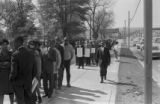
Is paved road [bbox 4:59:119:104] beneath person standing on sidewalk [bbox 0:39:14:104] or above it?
beneath

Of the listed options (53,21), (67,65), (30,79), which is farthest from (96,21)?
(30,79)

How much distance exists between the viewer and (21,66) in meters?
5.61

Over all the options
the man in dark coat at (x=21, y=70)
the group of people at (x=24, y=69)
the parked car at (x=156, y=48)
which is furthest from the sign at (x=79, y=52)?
the man in dark coat at (x=21, y=70)

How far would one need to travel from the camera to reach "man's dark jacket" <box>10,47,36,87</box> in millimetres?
5562

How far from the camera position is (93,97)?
29.4 ft

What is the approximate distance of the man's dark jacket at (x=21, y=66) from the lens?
556 cm

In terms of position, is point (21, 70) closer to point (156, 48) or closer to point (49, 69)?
point (49, 69)

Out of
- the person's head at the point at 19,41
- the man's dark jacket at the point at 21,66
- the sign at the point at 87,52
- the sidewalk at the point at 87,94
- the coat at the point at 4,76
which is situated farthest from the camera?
the sign at the point at 87,52

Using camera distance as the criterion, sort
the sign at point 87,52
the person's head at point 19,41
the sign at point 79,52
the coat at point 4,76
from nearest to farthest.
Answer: the person's head at point 19,41, the coat at point 4,76, the sign at point 79,52, the sign at point 87,52

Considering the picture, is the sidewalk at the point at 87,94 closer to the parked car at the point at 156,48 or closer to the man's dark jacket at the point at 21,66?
the man's dark jacket at the point at 21,66

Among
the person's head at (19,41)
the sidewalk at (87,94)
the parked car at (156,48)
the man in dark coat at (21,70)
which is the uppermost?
the person's head at (19,41)

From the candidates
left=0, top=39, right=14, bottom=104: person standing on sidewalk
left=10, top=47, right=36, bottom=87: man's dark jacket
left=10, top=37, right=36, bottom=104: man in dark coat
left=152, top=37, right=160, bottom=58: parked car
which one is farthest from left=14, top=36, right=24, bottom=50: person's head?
left=152, top=37, right=160, bottom=58: parked car

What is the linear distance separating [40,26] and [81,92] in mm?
42005

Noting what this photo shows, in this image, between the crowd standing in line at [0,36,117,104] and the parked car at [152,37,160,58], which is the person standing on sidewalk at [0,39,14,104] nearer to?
the crowd standing in line at [0,36,117,104]
